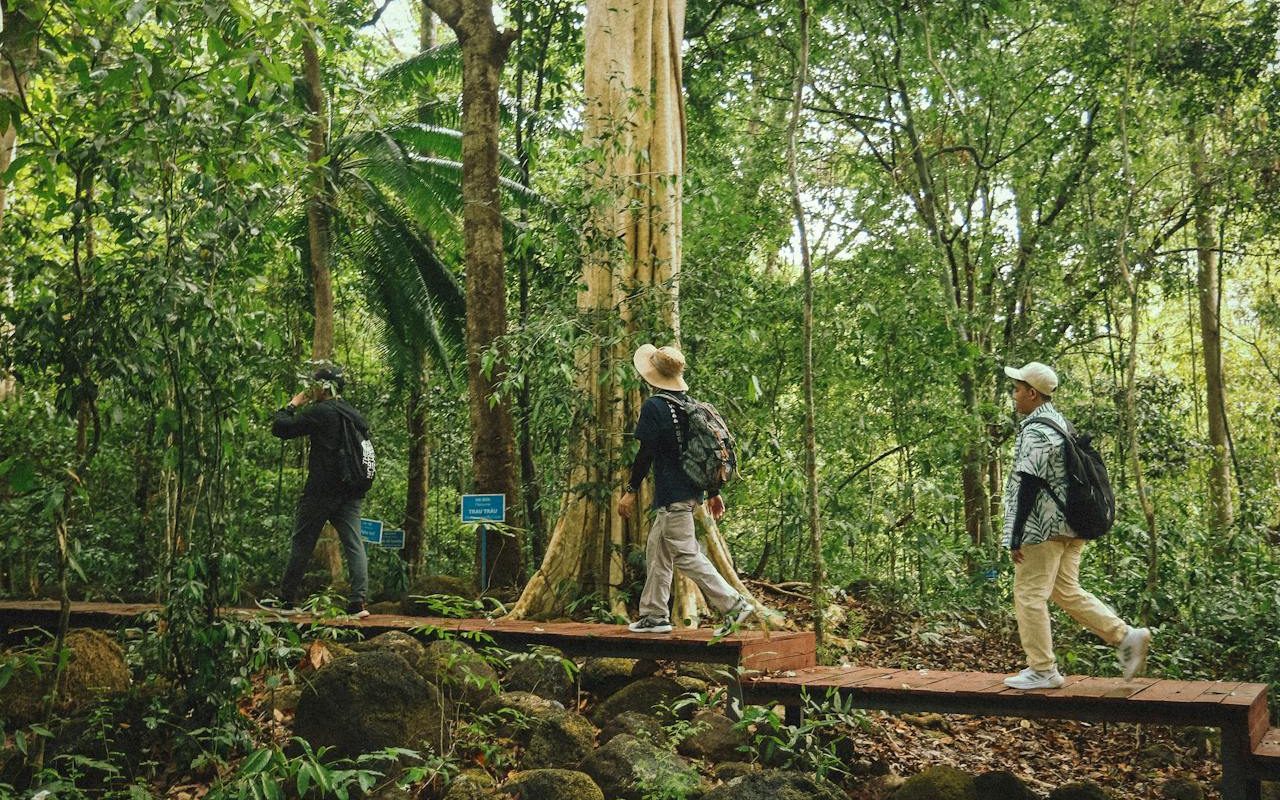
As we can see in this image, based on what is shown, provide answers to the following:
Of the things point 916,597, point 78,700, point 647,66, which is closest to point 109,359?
point 78,700

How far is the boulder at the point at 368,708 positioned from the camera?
5.83 meters

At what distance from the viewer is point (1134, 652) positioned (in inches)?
235

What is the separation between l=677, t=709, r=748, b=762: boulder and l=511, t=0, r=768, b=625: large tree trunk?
5.13 feet

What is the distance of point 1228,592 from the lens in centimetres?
891

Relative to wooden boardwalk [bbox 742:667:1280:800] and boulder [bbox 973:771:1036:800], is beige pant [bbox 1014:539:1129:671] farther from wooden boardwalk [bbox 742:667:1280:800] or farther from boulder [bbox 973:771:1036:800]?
boulder [bbox 973:771:1036:800]

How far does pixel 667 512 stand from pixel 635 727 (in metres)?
1.35

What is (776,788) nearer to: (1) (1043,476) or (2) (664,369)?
(1) (1043,476)

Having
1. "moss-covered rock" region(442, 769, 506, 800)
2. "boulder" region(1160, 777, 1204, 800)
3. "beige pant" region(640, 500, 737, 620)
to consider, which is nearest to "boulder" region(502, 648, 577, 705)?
"beige pant" region(640, 500, 737, 620)

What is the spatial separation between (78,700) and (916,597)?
7.50 metres

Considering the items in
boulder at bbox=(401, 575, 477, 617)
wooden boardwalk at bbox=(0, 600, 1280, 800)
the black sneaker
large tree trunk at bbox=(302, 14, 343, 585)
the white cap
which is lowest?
wooden boardwalk at bbox=(0, 600, 1280, 800)

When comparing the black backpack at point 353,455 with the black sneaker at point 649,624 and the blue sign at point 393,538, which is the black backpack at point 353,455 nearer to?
the blue sign at point 393,538

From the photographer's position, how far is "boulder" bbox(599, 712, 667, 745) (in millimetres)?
6328

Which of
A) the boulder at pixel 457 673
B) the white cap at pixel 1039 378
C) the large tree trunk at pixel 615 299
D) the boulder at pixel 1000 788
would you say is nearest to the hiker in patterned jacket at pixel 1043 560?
the white cap at pixel 1039 378

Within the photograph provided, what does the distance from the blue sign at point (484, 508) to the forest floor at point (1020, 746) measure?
3.23 meters
